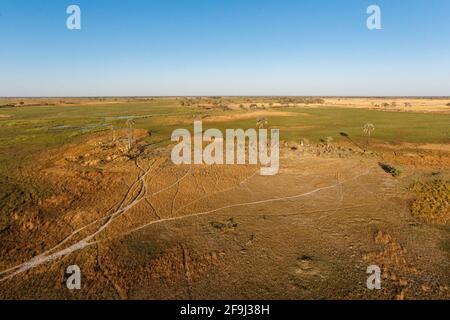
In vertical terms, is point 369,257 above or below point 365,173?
below

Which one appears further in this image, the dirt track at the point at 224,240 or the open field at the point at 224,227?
the open field at the point at 224,227

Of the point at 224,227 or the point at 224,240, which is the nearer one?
the point at 224,240

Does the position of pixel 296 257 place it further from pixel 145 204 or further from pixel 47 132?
pixel 47 132

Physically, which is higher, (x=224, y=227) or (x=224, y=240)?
(x=224, y=227)

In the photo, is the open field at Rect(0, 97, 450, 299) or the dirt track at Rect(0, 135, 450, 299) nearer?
the dirt track at Rect(0, 135, 450, 299)
